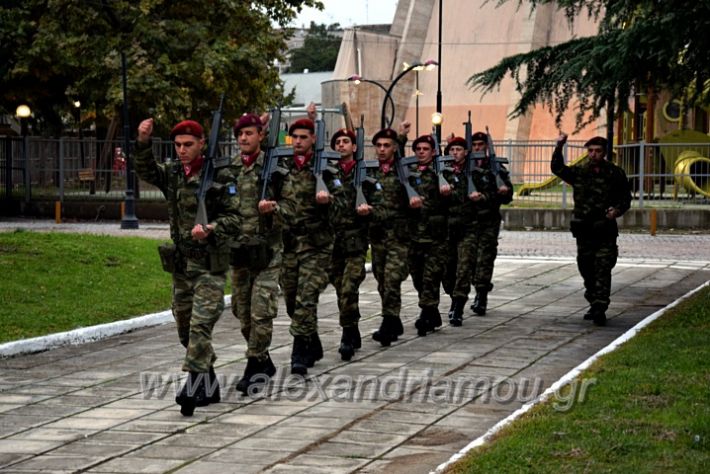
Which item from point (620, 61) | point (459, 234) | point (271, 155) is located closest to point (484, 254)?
point (459, 234)

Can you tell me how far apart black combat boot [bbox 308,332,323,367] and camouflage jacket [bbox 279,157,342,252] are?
2.41 feet

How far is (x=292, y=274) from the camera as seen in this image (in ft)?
37.3

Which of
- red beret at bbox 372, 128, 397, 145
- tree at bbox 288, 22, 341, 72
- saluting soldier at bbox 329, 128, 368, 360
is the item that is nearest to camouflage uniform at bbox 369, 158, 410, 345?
red beret at bbox 372, 128, 397, 145

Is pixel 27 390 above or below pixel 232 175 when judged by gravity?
below

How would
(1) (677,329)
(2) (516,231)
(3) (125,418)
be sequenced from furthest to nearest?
(2) (516,231)
(1) (677,329)
(3) (125,418)

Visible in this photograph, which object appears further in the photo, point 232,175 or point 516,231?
point 516,231

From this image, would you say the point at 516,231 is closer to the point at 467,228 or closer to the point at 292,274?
the point at 467,228

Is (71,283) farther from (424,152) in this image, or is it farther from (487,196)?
(487,196)

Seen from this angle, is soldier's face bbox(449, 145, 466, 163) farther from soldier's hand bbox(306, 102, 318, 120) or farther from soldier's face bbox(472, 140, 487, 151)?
soldier's hand bbox(306, 102, 318, 120)

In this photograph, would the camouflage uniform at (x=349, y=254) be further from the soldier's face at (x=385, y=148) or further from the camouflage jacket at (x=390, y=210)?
the soldier's face at (x=385, y=148)

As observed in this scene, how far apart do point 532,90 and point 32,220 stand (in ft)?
68.8

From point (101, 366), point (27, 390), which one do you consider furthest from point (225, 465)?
point (101, 366)

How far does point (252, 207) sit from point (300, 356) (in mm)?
1358

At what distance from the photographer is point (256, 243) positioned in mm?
10195
